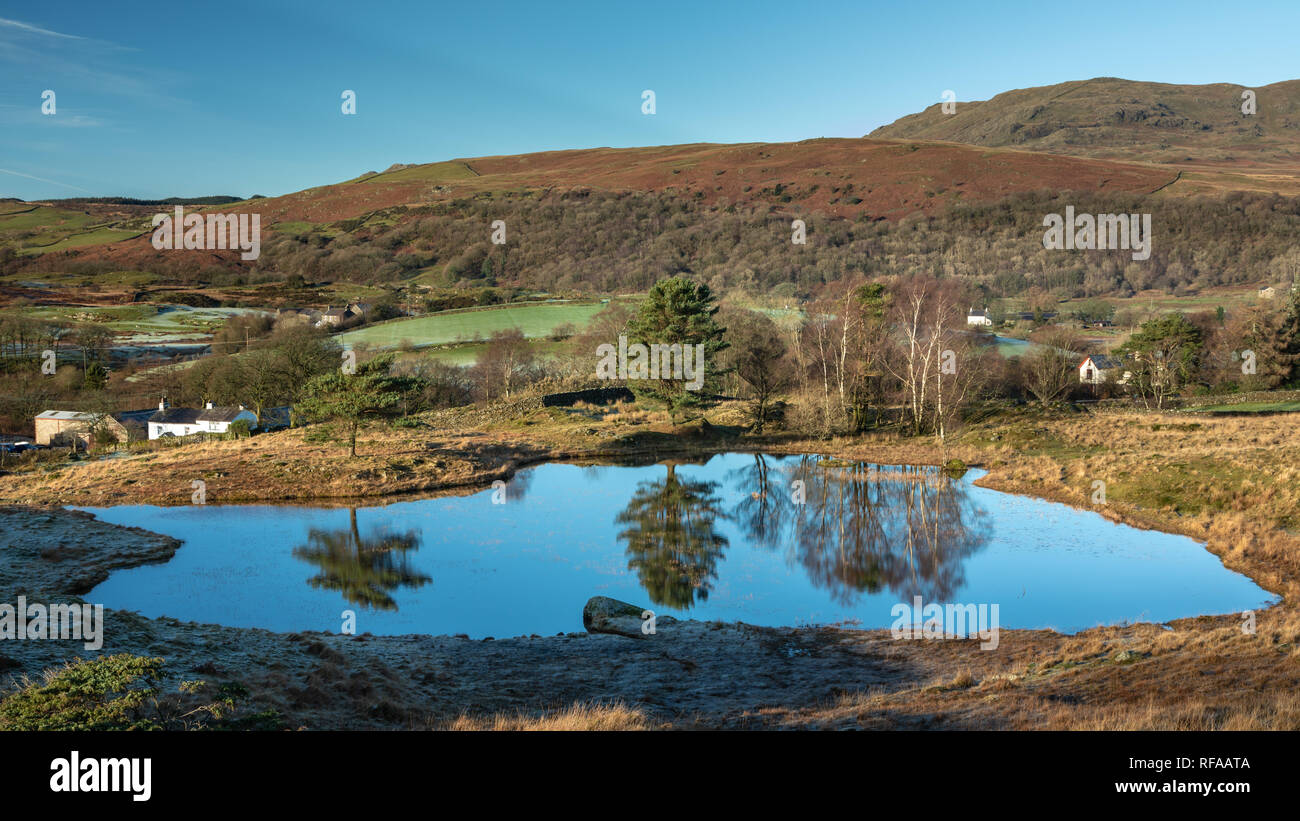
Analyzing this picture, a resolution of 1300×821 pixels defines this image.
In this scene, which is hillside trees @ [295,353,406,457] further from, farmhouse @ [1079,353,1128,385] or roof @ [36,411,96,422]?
farmhouse @ [1079,353,1128,385]

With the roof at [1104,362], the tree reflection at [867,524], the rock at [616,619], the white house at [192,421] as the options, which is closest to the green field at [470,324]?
the white house at [192,421]

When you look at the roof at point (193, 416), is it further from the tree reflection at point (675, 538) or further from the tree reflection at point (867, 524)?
the tree reflection at point (867, 524)

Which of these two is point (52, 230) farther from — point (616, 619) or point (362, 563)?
point (616, 619)

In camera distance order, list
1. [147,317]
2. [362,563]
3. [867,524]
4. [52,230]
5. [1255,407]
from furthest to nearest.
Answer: [52,230] → [147,317] → [1255,407] → [867,524] → [362,563]

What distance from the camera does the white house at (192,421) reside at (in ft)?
164

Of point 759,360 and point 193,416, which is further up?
point 759,360

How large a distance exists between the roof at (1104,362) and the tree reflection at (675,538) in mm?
41266

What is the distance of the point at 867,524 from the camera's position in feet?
78.9

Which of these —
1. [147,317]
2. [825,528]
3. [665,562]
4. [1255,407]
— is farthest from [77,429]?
[1255,407]

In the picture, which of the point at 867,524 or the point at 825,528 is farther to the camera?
the point at 867,524

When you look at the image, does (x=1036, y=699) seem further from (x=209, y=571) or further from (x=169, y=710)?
(x=209, y=571)

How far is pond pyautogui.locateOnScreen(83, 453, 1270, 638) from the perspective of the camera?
16156 millimetres

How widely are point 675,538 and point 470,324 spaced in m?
55.6

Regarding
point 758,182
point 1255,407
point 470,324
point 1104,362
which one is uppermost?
point 758,182
